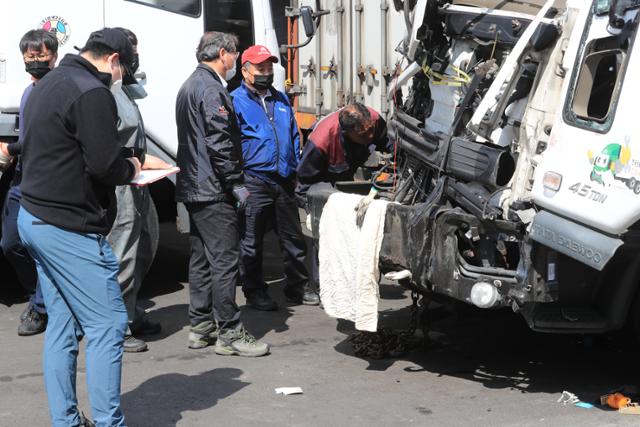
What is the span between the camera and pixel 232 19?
8.48 metres

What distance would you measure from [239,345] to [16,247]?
5.73ft

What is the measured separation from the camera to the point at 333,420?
5230 millimetres

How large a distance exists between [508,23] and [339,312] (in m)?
1.86

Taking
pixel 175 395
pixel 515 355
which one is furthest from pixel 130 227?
pixel 515 355

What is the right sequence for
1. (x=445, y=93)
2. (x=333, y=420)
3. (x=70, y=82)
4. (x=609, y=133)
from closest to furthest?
(x=70, y=82), (x=609, y=133), (x=333, y=420), (x=445, y=93)

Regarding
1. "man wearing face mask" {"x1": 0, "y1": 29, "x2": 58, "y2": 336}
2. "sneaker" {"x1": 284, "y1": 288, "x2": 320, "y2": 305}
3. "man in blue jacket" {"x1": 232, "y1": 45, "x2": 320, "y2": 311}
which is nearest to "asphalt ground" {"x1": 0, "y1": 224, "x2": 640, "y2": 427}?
"man wearing face mask" {"x1": 0, "y1": 29, "x2": 58, "y2": 336}

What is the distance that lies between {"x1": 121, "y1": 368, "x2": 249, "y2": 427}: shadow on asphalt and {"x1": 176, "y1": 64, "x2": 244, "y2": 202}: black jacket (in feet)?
3.43

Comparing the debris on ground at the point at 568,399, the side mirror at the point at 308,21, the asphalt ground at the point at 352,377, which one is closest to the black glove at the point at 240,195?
the asphalt ground at the point at 352,377

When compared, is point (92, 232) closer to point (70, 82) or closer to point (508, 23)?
point (70, 82)

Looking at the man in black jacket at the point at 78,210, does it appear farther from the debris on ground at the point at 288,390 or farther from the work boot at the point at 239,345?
the work boot at the point at 239,345

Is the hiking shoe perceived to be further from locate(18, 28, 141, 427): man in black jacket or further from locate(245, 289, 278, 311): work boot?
locate(18, 28, 141, 427): man in black jacket

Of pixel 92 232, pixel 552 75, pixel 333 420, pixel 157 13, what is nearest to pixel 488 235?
pixel 552 75

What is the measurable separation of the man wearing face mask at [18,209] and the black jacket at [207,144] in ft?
3.40

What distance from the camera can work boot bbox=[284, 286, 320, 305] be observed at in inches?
304
